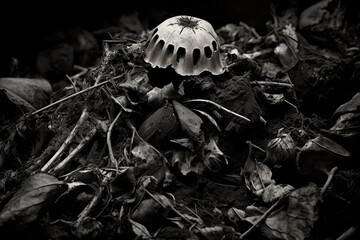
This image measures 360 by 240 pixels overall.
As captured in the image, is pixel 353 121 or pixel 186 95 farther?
pixel 186 95

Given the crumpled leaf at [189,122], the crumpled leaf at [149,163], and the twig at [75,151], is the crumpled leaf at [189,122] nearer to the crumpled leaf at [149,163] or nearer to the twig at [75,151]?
the crumpled leaf at [149,163]

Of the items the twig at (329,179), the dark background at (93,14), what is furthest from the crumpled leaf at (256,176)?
the dark background at (93,14)

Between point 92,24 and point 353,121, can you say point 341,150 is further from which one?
point 92,24

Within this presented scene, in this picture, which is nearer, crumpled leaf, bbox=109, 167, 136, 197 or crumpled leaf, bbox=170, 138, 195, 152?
crumpled leaf, bbox=109, 167, 136, 197

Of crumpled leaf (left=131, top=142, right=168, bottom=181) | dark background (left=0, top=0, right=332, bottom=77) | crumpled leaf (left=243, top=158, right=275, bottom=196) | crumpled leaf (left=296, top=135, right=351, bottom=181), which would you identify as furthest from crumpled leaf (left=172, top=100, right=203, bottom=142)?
dark background (left=0, top=0, right=332, bottom=77)

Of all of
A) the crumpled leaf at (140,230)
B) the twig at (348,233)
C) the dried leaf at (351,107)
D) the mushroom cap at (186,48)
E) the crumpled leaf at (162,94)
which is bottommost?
the twig at (348,233)

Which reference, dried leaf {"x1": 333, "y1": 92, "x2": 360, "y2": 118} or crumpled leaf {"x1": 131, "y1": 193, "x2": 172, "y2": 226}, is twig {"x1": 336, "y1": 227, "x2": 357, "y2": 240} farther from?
crumpled leaf {"x1": 131, "y1": 193, "x2": 172, "y2": 226}

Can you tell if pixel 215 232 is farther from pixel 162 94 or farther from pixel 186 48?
pixel 186 48

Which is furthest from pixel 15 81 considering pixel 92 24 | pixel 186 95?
pixel 92 24
